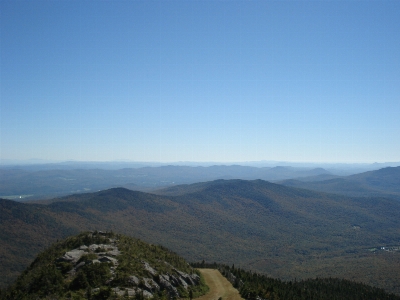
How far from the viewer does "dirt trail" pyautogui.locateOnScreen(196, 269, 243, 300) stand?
36062 mm

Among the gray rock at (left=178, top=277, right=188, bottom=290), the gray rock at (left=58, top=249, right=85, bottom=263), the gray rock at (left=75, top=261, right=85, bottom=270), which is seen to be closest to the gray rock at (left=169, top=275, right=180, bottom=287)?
the gray rock at (left=178, top=277, right=188, bottom=290)

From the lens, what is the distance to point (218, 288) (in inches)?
1577

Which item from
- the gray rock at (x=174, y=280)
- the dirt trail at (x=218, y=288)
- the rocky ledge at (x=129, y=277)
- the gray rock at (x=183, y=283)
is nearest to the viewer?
the rocky ledge at (x=129, y=277)

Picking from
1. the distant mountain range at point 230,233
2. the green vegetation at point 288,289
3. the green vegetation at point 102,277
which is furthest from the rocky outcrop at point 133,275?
the distant mountain range at point 230,233

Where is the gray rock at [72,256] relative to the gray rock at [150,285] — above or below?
above

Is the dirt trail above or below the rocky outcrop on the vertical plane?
below

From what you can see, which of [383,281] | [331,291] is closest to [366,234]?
[383,281]

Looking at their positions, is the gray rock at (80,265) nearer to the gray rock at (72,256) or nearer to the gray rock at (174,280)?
the gray rock at (72,256)

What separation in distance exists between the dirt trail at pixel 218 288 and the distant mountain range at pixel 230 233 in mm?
55477

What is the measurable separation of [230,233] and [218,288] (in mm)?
122172

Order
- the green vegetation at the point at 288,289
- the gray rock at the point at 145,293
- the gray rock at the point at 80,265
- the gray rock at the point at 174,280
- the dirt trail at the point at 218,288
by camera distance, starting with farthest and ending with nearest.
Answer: the green vegetation at the point at 288,289
the dirt trail at the point at 218,288
the gray rock at the point at 174,280
the gray rock at the point at 80,265
the gray rock at the point at 145,293

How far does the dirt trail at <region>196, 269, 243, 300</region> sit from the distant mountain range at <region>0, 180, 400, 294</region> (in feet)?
182

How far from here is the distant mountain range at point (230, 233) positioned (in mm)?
102688

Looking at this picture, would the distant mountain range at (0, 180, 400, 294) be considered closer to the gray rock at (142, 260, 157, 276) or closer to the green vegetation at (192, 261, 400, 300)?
the green vegetation at (192, 261, 400, 300)
